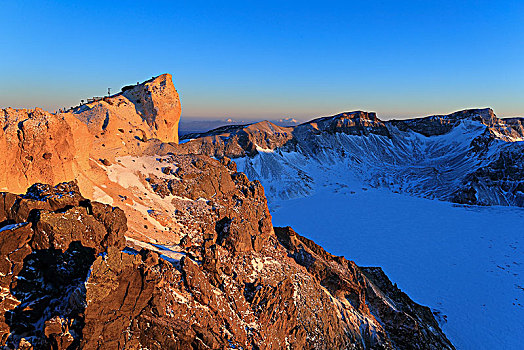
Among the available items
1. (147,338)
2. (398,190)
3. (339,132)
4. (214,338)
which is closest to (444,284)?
(214,338)

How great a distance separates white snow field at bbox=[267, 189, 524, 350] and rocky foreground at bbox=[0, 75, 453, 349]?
623 cm

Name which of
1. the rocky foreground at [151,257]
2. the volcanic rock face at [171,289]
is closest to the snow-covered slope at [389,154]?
the rocky foreground at [151,257]

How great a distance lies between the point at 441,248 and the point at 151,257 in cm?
5179

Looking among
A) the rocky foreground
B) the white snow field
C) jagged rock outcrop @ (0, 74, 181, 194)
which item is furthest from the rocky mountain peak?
the white snow field

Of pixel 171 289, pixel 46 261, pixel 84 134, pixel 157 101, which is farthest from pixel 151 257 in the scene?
pixel 157 101

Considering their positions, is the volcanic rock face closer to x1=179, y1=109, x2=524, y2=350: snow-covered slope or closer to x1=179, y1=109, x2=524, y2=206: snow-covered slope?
x1=179, y1=109, x2=524, y2=350: snow-covered slope

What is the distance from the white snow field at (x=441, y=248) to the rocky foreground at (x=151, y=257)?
623 centimetres

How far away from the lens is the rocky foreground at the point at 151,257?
1093 centimetres

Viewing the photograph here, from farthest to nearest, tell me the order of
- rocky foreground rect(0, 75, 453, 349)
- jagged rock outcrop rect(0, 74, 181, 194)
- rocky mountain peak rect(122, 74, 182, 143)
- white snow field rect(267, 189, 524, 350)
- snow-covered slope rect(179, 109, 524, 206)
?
1. snow-covered slope rect(179, 109, 524, 206)
2. white snow field rect(267, 189, 524, 350)
3. rocky mountain peak rect(122, 74, 182, 143)
4. jagged rock outcrop rect(0, 74, 181, 194)
5. rocky foreground rect(0, 75, 453, 349)

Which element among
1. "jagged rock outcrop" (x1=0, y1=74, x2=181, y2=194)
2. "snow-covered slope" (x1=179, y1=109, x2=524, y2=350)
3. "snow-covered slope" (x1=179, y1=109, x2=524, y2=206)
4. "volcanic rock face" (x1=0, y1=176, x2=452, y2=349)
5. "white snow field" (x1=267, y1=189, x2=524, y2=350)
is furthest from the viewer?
"snow-covered slope" (x1=179, y1=109, x2=524, y2=206)

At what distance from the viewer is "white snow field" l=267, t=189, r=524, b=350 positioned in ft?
103

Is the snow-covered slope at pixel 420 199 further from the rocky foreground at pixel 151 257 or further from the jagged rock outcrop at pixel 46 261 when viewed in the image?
the jagged rock outcrop at pixel 46 261

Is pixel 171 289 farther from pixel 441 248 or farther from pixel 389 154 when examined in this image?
pixel 389 154

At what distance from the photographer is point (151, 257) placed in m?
13.5
